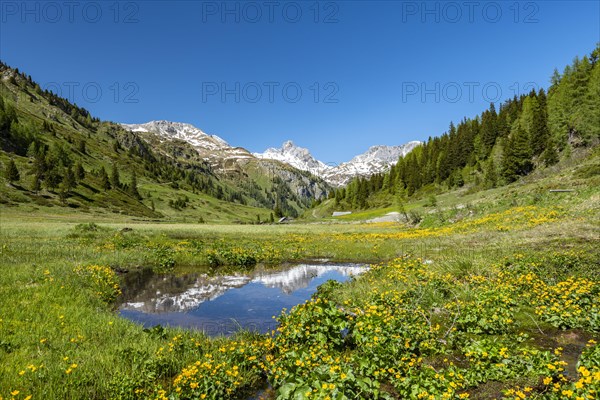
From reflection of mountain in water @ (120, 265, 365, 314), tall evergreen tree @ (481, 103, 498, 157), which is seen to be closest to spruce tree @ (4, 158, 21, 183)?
reflection of mountain in water @ (120, 265, 365, 314)

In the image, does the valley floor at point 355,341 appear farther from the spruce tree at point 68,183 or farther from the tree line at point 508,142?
the spruce tree at point 68,183

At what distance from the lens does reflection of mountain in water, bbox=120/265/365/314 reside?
15234 mm

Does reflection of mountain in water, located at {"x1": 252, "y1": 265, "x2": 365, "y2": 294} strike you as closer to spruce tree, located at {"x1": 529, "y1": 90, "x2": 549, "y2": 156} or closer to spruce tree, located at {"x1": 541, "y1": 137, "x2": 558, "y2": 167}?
spruce tree, located at {"x1": 541, "y1": 137, "x2": 558, "y2": 167}

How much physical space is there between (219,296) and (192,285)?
3.24 metres

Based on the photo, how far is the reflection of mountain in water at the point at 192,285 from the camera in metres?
15.2

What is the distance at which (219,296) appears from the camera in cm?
1691

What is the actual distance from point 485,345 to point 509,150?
329 feet

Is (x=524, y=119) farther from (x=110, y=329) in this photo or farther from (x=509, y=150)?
(x=110, y=329)

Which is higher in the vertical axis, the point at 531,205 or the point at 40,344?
the point at 531,205

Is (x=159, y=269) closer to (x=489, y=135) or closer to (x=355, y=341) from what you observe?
(x=355, y=341)

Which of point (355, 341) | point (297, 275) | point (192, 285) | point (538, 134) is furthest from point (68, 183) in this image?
point (538, 134)

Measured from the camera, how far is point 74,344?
8.42 m

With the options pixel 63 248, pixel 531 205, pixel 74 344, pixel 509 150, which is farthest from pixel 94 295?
pixel 509 150

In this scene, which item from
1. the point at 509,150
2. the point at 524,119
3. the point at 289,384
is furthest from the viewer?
the point at 524,119
